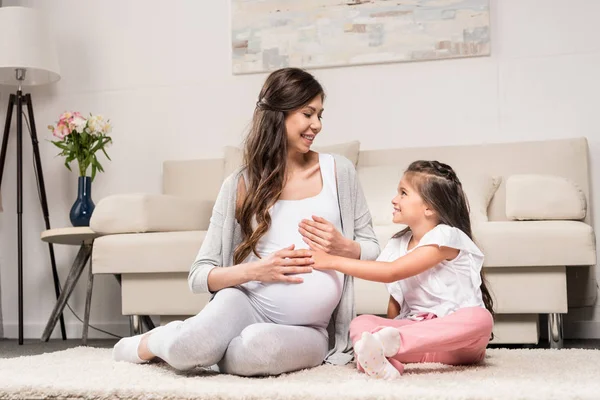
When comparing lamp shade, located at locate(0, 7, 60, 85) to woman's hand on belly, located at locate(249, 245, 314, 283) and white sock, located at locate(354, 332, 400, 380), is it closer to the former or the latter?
woman's hand on belly, located at locate(249, 245, 314, 283)

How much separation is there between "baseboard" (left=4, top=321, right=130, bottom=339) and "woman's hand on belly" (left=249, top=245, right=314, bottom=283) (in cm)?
245

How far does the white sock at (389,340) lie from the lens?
175cm

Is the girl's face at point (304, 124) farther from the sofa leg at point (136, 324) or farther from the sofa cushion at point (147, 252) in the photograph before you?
the sofa leg at point (136, 324)

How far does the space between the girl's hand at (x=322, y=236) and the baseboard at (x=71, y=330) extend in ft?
8.19

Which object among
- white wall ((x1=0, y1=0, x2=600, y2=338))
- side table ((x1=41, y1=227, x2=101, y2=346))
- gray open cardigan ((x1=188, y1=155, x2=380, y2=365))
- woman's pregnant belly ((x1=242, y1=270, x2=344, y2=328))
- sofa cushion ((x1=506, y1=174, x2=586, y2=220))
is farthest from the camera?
white wall ((x1=0, y1=0, x2=600, y2=338))

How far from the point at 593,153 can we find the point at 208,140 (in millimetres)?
1993

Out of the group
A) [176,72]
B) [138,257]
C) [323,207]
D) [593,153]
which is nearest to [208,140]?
[176,72]

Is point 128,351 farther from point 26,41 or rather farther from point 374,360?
point 26,41

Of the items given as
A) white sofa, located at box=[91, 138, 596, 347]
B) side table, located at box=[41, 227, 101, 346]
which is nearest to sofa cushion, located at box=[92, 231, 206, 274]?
white sofa, located at box=[91, 138, 596, 347]

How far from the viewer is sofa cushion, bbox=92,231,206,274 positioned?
310 cm

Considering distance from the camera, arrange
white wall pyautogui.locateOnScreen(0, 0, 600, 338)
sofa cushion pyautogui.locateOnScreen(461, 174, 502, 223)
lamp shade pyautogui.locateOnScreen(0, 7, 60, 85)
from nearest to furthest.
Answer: sofa cushion pyautogui.locateOnScreen(461, 174, 502, 223) < white wall pyautogui.locateOnScreen(0, 0, 600, 338) < lamp shade pyautogui.locateOnScreen(0, 7, 60, 85)

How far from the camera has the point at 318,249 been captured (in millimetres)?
1910

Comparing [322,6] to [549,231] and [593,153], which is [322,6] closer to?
[593,153]

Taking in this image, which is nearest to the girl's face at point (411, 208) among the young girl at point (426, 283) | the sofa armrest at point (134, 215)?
the young girl at point (426, 283)
